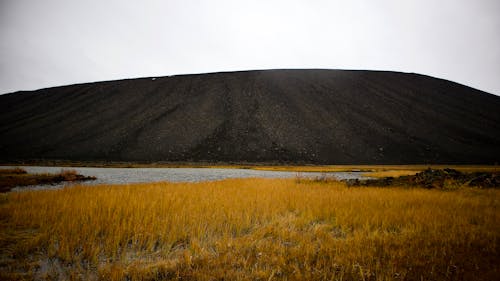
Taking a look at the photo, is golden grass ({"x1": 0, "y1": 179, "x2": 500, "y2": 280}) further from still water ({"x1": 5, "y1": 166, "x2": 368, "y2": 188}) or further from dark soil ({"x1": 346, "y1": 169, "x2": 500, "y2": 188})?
still water ({"x1": 5, "y1": 166, "x2": 368, "y2": 188})

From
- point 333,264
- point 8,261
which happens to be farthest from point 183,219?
point 333,264

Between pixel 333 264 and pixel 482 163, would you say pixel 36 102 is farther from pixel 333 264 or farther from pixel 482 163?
pixel 482 163

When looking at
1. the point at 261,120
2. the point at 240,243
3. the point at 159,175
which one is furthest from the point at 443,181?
the point at 261,120

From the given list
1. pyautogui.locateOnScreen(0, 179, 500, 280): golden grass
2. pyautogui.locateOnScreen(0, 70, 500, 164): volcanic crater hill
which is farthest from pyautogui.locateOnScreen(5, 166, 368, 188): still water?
pyautogui.locateOnScreen(0, 70, 500, 164): volcanic crater hill

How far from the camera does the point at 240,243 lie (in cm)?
386

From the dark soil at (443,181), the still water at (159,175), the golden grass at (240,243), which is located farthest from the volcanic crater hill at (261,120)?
the golden grass at (240,243)

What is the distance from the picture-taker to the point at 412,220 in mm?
5387

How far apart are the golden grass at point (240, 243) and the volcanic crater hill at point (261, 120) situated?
147 ft

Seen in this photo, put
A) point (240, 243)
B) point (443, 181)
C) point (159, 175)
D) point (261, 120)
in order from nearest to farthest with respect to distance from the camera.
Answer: point (240, 243) < point (443, 181) < point (159, 175) < point (261, 120)

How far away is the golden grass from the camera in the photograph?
2.87 meters

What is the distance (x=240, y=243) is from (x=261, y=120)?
60.0 metres

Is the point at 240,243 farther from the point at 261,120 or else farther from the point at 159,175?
the point at 261,120

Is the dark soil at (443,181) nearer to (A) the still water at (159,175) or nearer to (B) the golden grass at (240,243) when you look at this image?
(A) the still water at (159,175)

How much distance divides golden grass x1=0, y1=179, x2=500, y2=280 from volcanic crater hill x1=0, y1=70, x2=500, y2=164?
4482 cm
